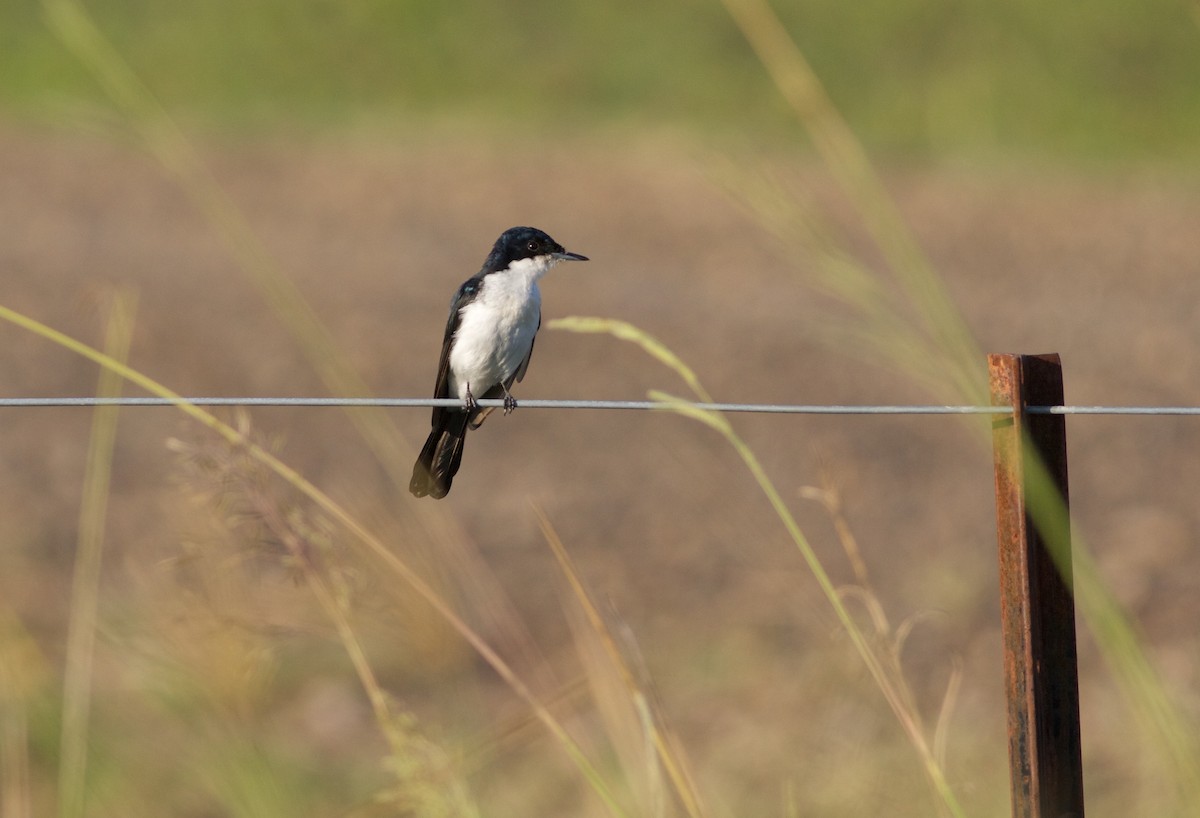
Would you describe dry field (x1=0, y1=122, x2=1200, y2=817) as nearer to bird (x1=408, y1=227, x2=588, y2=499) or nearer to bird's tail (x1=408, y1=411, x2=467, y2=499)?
bird's tail (x1=408, y1=411, x2=467, y2=499)

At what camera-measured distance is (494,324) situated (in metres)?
5.17

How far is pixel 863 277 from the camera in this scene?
192cm

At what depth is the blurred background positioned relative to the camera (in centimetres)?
246

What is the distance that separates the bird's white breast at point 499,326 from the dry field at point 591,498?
706 millimetres

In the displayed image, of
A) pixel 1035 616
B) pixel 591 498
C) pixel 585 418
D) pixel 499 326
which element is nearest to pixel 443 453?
pixel 499 326

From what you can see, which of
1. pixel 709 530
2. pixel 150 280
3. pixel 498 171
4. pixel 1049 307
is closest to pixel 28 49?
Result: pixel 498 171

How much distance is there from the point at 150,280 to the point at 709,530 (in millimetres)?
7676

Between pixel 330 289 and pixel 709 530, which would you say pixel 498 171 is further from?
pixel 709 530

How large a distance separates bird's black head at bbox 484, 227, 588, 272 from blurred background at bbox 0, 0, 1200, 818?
0.67 meters

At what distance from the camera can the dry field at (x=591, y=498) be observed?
2965 millimetres

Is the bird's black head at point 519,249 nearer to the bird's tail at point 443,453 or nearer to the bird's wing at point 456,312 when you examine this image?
the bird's wing at point 456,312

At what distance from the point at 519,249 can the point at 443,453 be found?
827mm

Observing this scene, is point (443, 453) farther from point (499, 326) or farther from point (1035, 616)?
point (1035, 616)

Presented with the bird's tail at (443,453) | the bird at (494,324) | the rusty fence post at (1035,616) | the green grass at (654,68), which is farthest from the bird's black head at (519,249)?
the green grass at (654,68)
